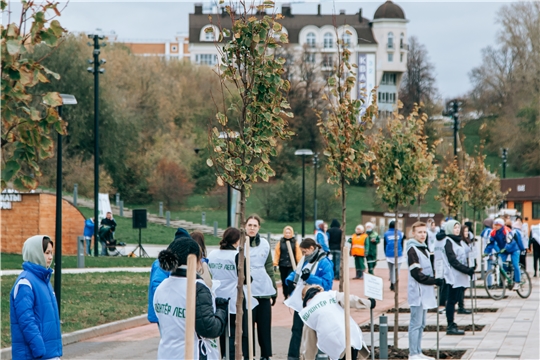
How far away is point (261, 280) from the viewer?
422 inches

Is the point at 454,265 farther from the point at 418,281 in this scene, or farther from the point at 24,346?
the point at 24,346

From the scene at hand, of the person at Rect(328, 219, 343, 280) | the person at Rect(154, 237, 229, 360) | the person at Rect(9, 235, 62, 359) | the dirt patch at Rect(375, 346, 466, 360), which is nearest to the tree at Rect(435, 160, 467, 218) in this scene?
the person at Rect(328, 219, 343, 280)

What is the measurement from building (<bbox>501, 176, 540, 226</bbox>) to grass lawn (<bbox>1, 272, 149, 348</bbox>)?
74.2 feet

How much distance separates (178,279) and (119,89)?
2295 inches

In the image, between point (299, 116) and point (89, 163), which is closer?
point (89, 163)

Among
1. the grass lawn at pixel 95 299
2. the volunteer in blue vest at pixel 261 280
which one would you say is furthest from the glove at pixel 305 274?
the grass lawn at pixel 95 299

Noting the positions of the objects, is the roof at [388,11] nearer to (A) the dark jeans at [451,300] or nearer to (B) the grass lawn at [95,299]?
(B) the grass lawn at [95,299]

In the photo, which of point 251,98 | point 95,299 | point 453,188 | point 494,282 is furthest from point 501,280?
point 251,98

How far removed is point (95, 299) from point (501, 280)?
9.63 meters

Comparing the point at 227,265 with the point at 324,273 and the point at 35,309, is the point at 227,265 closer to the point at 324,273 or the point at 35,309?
the point at 324,273

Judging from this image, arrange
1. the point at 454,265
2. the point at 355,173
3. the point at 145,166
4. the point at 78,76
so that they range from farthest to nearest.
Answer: the point at 145,166, the point at 78,76, the point at 454,265, the point at 355,173

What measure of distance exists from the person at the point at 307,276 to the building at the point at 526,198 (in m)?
30.6

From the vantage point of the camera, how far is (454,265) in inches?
547

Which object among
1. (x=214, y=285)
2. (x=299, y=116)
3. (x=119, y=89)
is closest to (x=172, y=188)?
(x=119, y=89)
